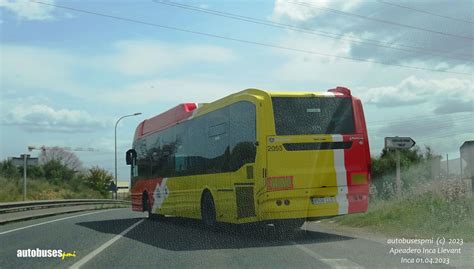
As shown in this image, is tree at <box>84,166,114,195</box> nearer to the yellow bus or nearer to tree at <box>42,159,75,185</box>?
tree at <box>42,159,75,185</box>

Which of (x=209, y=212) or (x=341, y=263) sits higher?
(x=209, y=212)

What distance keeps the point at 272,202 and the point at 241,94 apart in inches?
107

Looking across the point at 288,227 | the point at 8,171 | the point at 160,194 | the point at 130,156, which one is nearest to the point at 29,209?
the point at 130,156

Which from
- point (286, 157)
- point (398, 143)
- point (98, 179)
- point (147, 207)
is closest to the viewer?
point (286, 157)

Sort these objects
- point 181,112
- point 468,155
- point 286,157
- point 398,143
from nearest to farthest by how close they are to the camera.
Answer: point 286,157 → point 181,112 → point 398,143 → point 468,155

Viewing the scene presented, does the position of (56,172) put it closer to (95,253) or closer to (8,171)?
(8,171)

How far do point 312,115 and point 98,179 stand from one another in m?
65.0

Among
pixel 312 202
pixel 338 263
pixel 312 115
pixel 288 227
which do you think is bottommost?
pixel 338 263

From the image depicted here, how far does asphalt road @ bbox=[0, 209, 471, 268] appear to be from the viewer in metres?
9.03

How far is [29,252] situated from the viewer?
10.8 meters

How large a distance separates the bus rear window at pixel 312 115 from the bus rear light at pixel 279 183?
39.0 inches

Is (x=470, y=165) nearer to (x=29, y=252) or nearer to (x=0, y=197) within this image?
(x=29, y=252)

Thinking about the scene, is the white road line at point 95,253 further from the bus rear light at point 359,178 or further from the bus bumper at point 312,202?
the bus rear light at point 359,178

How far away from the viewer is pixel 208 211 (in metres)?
14.5
